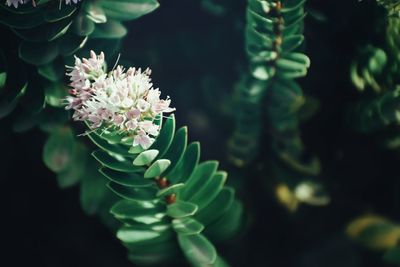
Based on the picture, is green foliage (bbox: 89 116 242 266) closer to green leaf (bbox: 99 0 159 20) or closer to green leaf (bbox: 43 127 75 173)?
green leaf (bbox: 43 127 75 173)

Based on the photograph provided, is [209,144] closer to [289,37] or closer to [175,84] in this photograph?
[175,84]

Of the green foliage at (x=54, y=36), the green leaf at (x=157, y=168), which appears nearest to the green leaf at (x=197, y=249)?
the green leaf at (x=157, y=168)

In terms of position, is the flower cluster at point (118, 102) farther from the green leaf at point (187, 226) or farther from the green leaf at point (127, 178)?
the green leaf at point (187, 226)

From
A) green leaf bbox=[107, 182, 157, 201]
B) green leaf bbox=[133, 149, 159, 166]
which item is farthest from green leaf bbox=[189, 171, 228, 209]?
green leaf bbox=[133, 149, 159, 166]

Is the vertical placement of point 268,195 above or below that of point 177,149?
below

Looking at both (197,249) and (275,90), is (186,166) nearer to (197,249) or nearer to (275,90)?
(197,249)

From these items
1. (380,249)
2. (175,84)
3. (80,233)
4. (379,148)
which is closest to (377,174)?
(379,148)

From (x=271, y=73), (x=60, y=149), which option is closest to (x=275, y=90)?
(x=271, y=73)
